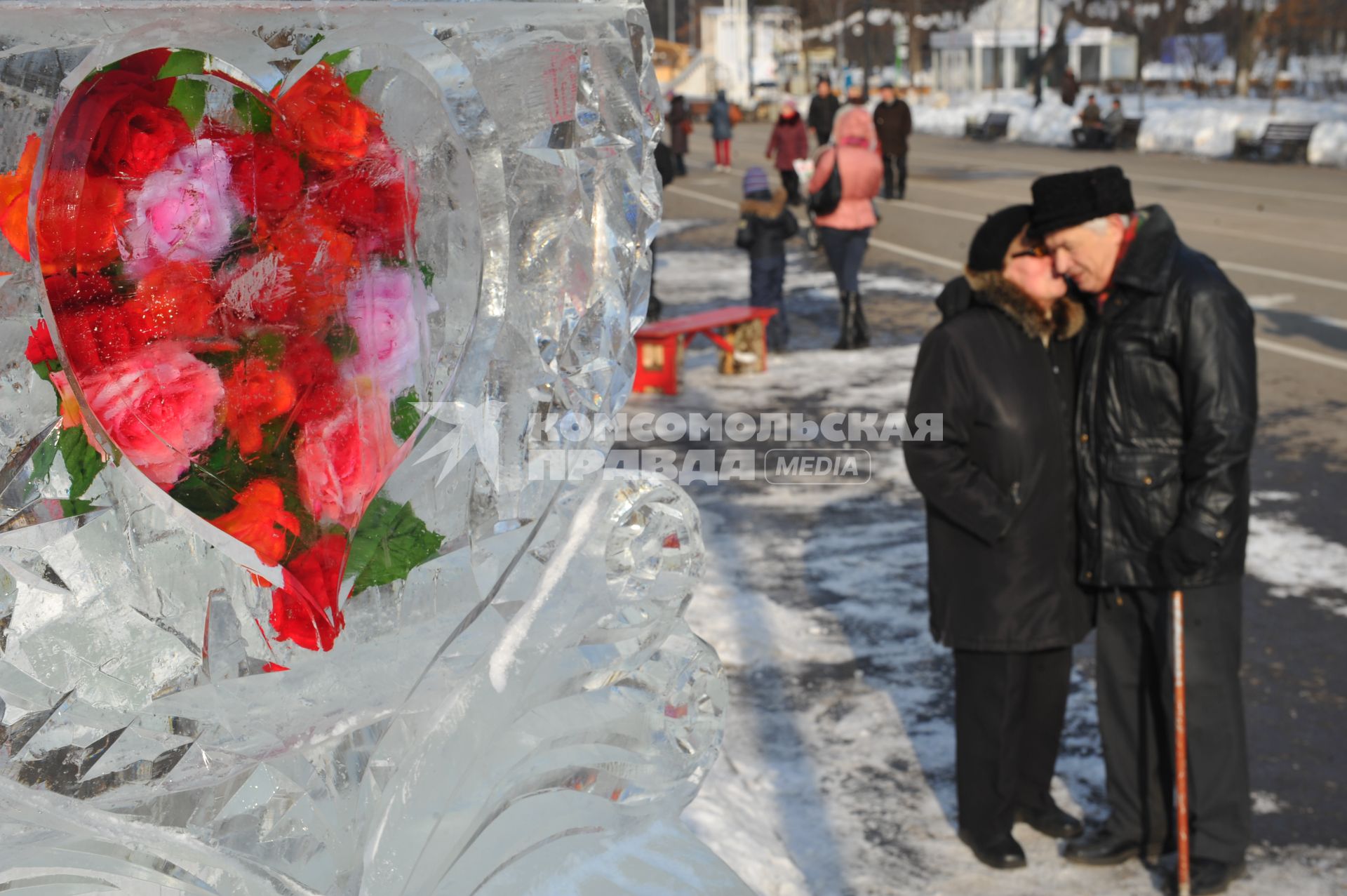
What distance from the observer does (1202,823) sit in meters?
3.51

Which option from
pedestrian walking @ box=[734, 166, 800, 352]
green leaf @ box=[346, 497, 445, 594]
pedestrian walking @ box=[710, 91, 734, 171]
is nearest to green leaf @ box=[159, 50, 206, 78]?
green leaf @ box=[346, 497, 445, 594]

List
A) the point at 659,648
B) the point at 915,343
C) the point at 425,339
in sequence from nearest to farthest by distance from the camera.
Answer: the point at 425,339
the point at 659,648
the point at 915,343

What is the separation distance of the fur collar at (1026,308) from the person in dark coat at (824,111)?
15.6 metres

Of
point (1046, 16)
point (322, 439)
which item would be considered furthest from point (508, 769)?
point (1046, 16)

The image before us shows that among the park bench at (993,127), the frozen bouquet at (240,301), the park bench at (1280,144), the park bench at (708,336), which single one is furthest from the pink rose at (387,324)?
the park bench at (993,127)

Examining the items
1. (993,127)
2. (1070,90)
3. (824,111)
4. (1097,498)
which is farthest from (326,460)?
(1070,90)

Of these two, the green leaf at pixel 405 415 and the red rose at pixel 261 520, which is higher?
the green leaf at pixel 405 415

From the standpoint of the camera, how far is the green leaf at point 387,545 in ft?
4.65

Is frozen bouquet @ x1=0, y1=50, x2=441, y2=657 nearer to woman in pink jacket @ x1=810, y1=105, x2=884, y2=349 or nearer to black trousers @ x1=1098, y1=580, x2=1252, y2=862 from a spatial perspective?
black trousers @ x1=1098, y1=580, x2=1252, y2=862

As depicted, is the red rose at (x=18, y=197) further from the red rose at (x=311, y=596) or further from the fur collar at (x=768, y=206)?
the fur collar at (x=768, y=206)

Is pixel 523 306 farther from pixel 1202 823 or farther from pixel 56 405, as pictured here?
pixel 1202 823

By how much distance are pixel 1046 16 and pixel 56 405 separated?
5027 centimetres

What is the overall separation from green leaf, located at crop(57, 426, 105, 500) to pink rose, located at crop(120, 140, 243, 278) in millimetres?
167

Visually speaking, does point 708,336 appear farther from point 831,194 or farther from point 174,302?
point 174,302
